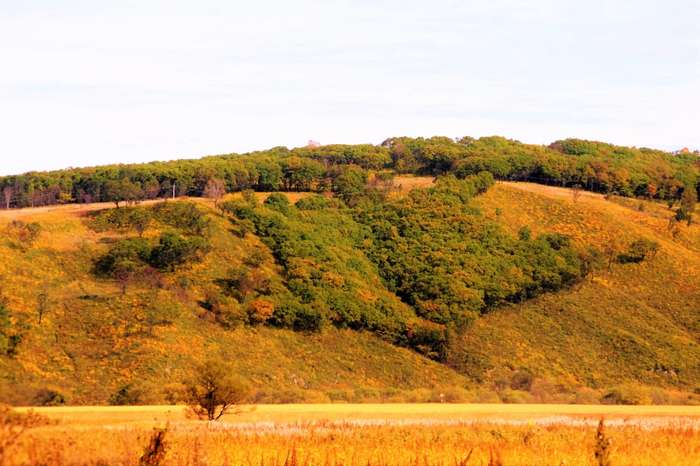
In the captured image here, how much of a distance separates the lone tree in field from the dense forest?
70.4 m

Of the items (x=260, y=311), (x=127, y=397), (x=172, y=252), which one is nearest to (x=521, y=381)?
(x=260, y=311)

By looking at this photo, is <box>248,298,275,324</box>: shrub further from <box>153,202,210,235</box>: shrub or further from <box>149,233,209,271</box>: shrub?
<box>153,202,210,235</box>: shrub

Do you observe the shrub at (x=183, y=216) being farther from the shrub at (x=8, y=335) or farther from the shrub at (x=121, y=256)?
the shrub at (x=8, y=335)

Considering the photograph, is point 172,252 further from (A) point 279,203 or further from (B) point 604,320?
(B) point 604,320

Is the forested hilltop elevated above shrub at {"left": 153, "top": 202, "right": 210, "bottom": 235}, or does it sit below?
below

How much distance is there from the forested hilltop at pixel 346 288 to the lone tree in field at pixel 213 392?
15.6 meters

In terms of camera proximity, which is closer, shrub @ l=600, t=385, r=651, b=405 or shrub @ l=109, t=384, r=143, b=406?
shrub @ l=109, t=384, r=143, b=406

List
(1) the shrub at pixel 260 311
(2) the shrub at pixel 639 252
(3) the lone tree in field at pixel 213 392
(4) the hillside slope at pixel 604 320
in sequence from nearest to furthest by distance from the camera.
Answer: (3) the lone tree in field at pixel 213 392 → (1) the shrub at pixel 260 311 → (4) the hillside slope at pixel 604 320 → (2) the shrub at pixel 639 252

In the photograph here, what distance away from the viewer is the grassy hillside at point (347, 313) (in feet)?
212

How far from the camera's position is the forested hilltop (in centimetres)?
6688

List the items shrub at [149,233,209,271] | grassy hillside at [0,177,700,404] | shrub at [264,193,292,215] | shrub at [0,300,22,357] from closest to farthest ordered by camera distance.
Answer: shrub at [0,300,22,357], grassy hillside at [0,177,700,404], shrub at [149,233,209,271], shrub at [264,193,292,215]

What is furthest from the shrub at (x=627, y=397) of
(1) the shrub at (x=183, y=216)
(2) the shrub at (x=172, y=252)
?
(1) the shrub at (x=183, y=216)

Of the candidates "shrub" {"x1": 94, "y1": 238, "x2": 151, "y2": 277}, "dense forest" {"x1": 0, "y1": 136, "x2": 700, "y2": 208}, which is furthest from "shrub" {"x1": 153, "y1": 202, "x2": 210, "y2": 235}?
"dense forest" {"x1": 0, "y1": 136, "x2": 700, "y2": 208}

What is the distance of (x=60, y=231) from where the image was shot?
91.3 meters
